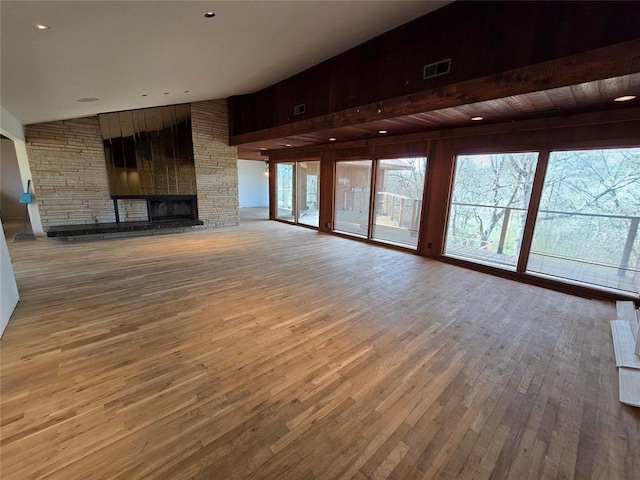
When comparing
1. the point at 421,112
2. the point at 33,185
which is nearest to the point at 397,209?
the point at 421,112

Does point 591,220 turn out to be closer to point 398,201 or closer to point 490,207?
point 490,207

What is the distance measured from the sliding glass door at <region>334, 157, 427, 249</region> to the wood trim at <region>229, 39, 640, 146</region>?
2040mm

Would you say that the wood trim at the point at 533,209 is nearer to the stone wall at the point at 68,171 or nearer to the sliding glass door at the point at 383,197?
the sliding glass door at the point at 383,197

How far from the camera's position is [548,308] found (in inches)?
132

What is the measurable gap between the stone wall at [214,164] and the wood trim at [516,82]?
4.59 meters

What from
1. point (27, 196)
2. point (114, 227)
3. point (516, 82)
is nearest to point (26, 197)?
point (27, 196)

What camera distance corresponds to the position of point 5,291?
108 inches

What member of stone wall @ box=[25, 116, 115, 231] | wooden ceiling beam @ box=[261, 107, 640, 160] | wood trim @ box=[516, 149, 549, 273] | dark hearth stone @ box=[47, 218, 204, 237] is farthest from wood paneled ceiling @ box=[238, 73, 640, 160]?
stone wall @ box=[25, 116, 115, 231]

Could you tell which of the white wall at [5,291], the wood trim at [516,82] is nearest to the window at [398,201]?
the wood trim at [516,82]

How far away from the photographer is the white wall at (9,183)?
25.9 feet

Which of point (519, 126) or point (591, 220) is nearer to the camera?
point (591, 220)

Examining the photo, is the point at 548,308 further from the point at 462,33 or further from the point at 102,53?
the point at 102,53

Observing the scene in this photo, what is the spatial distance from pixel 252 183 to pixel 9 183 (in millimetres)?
8268

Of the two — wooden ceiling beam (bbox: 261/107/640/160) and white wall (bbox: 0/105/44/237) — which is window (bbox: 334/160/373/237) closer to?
wooden ceiling beam (bbox: 261/107/640/160)
